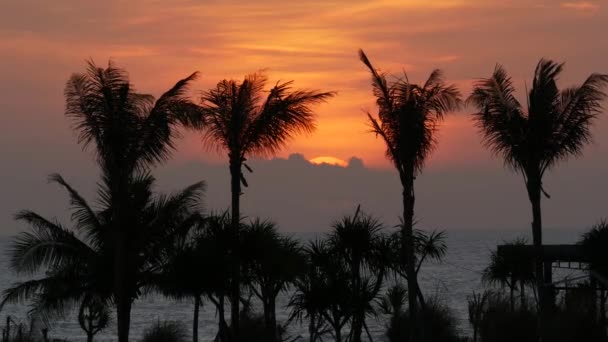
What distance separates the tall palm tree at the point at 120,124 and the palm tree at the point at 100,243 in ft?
4.19

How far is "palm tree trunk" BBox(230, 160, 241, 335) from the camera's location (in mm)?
31203

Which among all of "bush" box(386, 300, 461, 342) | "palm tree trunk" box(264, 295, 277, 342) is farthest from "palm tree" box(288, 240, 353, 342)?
"bush" box(386, 300, 461, 342)

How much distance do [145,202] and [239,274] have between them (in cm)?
354

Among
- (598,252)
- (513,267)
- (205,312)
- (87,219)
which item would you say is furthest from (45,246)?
(205,312)

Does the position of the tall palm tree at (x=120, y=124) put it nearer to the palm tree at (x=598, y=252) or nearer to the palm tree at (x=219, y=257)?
the palm tree at (x=219, y=257)

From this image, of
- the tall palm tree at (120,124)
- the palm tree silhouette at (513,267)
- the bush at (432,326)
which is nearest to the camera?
the tall palm tree at (120,124)

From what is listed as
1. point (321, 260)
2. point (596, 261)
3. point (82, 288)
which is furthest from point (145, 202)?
point (596, 261)

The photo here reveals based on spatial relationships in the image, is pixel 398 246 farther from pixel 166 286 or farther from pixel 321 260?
pixel 166 286

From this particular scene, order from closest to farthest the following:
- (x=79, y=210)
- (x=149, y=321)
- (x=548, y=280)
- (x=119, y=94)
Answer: (x=119, y=94)
(x=79, y=210)
(x=548, y=280)
(x=149, y=321)

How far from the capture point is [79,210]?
1220 inches

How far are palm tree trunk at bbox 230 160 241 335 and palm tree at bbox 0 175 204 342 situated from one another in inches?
38.6

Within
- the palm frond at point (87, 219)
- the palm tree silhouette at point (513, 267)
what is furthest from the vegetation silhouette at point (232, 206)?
the palm tree silhouette at point (513, 267)

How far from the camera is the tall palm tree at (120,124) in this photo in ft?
94.7

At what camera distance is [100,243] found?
102 feet
